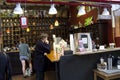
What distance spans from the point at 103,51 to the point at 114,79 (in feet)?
2.32

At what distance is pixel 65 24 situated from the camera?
14.1 meters

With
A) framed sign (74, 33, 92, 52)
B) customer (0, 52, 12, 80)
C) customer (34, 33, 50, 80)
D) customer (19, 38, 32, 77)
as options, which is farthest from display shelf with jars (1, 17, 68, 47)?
customer (0, 52, 12, 80)

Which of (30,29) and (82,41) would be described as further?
(30,29)

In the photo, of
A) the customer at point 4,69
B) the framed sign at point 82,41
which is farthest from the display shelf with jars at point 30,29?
the customer at point 4,69

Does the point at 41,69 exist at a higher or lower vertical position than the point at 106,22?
lower

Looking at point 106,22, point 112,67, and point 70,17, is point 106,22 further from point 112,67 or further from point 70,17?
point 70,17

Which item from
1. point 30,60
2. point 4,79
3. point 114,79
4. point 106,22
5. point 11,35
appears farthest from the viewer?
point 11,35

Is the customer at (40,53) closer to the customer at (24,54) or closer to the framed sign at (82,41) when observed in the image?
the framed sign at (82,41)

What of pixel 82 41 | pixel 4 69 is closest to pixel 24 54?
pixel 82 41

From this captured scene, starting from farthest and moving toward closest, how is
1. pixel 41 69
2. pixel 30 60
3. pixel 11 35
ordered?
pixel 11 35 → pixel 30 60 → pixel 41 69

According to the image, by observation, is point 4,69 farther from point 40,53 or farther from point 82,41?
point 40,53

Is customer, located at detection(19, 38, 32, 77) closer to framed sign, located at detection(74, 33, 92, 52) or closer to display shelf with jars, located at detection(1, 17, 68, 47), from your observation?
framed sign, located at detection(74, 33, 92, 52)

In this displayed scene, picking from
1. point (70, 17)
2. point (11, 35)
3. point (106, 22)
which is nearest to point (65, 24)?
point (70, 17)

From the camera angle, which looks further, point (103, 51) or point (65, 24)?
point (65, 24)
